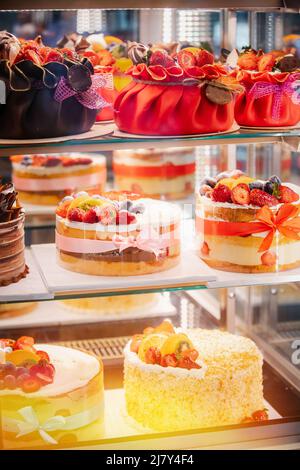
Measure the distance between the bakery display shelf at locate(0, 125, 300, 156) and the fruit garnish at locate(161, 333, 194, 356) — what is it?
761mm

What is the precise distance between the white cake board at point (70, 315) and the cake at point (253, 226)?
1.21 m

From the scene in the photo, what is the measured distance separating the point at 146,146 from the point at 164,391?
3.06 ft

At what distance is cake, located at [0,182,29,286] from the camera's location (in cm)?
271

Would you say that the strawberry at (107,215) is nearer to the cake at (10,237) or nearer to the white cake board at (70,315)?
the cake at (10,237)

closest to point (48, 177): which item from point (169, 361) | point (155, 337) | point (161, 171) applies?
point (161, 171)

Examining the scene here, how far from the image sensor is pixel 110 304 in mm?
4152

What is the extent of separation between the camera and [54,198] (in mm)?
4711

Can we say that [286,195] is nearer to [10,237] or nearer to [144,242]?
[144,242]

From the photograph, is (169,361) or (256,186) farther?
(169,361)

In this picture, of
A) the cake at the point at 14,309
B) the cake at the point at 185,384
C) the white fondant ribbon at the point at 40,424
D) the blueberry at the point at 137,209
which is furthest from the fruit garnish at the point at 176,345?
the cake at the point at 14,309

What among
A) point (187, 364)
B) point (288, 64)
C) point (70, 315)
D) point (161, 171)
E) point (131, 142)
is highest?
point (288, 64)

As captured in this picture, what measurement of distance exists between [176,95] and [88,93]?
0.90 ft

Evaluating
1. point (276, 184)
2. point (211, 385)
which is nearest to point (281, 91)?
point (276, 184)
